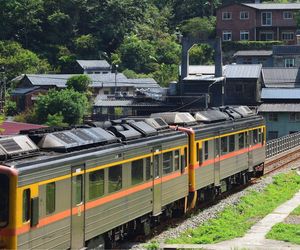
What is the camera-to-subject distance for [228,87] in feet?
190

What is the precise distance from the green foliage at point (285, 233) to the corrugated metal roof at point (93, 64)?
59.6 meters

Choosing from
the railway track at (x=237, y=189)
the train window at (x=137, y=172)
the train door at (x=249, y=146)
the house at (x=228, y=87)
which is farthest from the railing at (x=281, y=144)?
the train window at (x=137, y=172)

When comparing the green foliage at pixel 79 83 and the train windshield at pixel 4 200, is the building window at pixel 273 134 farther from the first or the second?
the train windshield at pixel 4 200

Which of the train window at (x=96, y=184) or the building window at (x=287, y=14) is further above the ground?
the building window at (x=287, y=14)

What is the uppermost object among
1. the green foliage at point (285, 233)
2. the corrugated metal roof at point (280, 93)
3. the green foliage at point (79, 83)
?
the green foliage at point (79, 83)

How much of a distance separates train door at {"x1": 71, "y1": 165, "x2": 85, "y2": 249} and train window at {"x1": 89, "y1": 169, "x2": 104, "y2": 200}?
351 millimetres

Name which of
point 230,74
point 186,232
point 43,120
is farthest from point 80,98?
point 186,232

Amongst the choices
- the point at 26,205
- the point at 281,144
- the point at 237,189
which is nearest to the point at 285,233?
the point at 26,205

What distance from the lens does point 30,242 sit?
11.9 metres

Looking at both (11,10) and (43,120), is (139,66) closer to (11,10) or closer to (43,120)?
(11,10)

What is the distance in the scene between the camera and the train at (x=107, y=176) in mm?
11898

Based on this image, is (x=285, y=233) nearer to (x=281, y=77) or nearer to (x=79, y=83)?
(x=281, y=77)

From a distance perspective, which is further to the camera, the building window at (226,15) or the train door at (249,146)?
the building window at (226,15)

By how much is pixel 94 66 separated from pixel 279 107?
2867 cm
